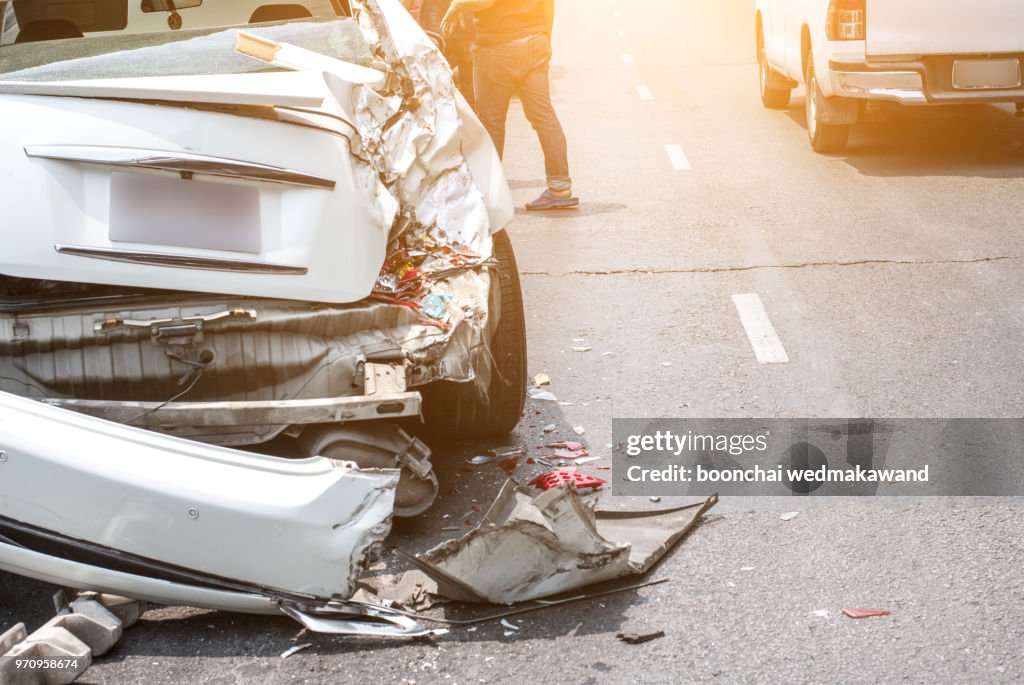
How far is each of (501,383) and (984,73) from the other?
6669mm

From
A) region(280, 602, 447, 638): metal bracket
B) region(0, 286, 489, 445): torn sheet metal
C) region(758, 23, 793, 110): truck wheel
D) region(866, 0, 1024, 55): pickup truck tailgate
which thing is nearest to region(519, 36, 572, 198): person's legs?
region(866, 0, 1024, 55): pickup truck tailgate

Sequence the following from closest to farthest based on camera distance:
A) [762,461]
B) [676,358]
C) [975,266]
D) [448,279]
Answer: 1. [448,279]
2. [762,461]
3. [676,358]
4. [975,266]

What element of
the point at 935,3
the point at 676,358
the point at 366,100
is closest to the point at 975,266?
the point at 676,358

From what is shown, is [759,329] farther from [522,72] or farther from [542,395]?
[522,72]

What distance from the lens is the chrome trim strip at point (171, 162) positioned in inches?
152

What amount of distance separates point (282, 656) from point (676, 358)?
3.22m

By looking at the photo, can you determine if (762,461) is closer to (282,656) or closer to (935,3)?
(282,656)

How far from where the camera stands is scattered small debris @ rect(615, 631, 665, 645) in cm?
390

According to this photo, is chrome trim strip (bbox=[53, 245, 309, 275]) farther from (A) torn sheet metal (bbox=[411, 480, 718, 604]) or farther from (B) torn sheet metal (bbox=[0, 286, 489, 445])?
(A) torn sheet metal (bbox=[411, 480, 718, 604])

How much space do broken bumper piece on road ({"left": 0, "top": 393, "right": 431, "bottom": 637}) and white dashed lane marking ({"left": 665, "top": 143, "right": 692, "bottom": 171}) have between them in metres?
8.36

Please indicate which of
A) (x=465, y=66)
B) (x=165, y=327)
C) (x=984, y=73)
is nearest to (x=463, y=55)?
(x=465, y=66)

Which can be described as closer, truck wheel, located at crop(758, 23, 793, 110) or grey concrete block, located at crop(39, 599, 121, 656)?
grey concrete block, located at crop(39, 599, 121, 656)

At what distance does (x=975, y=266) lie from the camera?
26.2 ft

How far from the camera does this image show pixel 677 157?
12219 mm
